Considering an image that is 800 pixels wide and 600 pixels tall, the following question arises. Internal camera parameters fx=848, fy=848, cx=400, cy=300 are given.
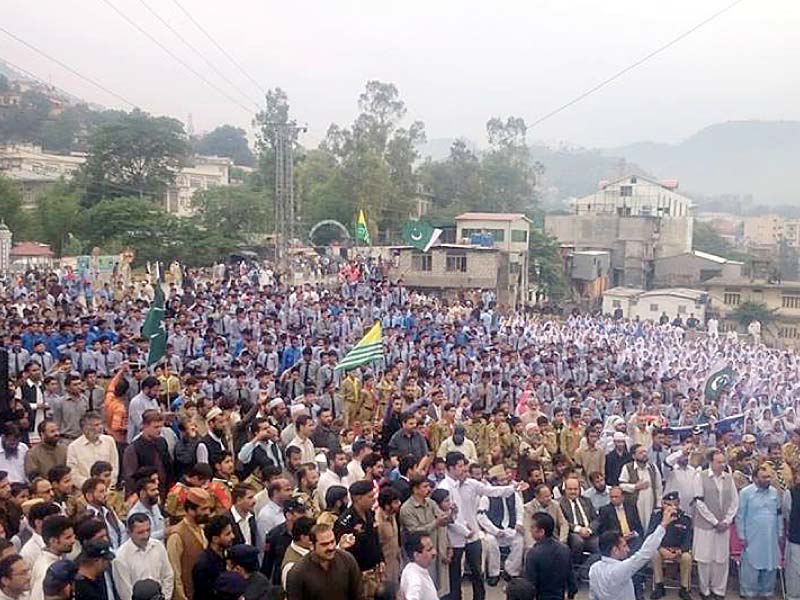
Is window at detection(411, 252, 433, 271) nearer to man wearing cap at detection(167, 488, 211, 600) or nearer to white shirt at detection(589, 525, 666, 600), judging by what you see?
white shirt at detection(589, 525, 666, 600)

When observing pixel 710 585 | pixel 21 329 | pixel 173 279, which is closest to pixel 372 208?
pixel 173 279

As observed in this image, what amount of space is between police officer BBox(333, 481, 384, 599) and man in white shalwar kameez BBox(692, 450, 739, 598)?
3.46 m

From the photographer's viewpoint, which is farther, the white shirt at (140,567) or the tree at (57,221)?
the tree at (57,221)

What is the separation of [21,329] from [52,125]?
88802mm

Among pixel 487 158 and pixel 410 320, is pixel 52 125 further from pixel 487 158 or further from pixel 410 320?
pixel 410 320

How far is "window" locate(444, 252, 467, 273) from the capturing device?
34.7m

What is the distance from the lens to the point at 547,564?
532 cm

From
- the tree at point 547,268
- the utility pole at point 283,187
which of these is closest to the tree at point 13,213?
the utility pole at point 283,187

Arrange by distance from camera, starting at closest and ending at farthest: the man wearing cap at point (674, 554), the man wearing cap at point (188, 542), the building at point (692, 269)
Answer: the man wearing cap at point (188, 542) → the man wearing cap at point (674, 554) → the building at point (692, 269)

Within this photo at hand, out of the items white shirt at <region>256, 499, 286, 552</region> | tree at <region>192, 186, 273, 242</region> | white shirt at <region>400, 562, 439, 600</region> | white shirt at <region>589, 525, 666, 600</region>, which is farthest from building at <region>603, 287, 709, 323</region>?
white shirt at <region>400, 562, 439, 600</region>

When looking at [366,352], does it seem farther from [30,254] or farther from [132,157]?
[132,157]

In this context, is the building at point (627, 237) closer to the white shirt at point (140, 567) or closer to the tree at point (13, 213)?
the tree at point (13, 213)

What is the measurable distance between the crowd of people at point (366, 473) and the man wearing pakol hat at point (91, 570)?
11 millimetres

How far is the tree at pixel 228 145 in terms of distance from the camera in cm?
12131
